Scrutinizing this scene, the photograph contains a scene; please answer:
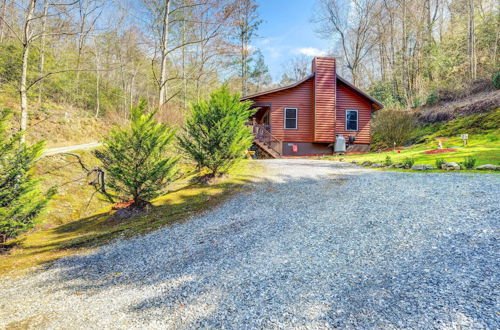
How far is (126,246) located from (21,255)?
7.32 feet

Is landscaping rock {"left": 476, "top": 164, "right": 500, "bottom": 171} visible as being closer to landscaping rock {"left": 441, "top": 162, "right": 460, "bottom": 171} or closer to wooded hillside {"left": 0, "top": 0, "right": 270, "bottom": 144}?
landscaping rock {"left": 441, "top": 162, "right": 460, "bottom": 171}

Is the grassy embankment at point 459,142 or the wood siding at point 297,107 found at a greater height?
the wood siding at point 297,107

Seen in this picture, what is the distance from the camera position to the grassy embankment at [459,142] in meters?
8.59

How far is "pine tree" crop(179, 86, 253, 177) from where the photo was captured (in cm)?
743

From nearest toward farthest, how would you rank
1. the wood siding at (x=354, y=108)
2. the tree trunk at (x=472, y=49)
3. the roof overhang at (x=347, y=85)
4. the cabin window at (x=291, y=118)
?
the roof overhang at (x=347, y=85), the cabin window at (x=291, y=118), the wood siding at (x=354, y=108), the tree trunk at (x=472, y=49)

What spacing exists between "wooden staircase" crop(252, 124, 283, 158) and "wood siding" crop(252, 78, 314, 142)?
3.55 ft

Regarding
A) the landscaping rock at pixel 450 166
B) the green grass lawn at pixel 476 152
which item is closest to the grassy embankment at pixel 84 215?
the landscaping rock at pixel 450 166

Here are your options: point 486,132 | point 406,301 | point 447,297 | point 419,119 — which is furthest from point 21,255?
point 419,119

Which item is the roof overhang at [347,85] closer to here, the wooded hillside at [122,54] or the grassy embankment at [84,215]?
the wooded hillside at [122,54]

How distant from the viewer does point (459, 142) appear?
1159 cm

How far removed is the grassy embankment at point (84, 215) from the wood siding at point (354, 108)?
9.97m

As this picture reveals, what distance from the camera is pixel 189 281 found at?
10.6 ft

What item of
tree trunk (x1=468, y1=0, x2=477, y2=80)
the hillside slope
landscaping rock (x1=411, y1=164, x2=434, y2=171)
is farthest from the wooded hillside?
tree trunk (x1=468, y1=0, x2=477, y2=80)

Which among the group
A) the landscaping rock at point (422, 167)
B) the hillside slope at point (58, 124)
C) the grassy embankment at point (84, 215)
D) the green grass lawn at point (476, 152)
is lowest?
the grassy embankment at point (84, 215)
